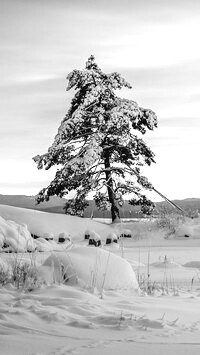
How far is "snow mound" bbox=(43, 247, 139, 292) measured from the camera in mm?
4785

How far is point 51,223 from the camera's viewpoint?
52.2 ft

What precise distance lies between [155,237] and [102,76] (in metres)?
7.70

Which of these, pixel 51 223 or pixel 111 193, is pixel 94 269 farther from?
pixel 111 193

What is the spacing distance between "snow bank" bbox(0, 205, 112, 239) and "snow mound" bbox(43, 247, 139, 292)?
938cm

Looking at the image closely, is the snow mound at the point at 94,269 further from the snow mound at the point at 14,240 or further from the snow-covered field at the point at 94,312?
the snow mound at the point at 14,240

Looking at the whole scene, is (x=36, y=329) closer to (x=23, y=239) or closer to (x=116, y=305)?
(x=116, y=305)

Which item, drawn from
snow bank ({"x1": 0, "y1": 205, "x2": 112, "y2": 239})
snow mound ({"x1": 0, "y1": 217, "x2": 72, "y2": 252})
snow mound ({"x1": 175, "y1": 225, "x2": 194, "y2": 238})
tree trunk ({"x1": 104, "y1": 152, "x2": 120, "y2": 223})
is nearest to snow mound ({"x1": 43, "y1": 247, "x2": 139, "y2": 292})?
snow mound ({"x1": 0, "y1": 217, "x2": 72, "y2": 252})

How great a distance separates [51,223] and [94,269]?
36.5 ft

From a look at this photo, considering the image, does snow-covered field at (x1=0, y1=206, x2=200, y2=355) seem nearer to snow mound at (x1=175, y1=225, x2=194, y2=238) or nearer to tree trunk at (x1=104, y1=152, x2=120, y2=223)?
snow mound at (x1=175, y1=225, x2=194, y2=238)

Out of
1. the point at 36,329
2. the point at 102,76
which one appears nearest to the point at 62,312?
the point at 36,329

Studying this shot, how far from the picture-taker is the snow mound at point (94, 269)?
4.79m

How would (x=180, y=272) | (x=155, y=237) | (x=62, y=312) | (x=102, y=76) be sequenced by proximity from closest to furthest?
(x=62, y=312) < (x=180, y=272) < (x=155, y=237) < (x=102, y=76)

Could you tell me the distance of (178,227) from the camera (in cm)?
1541

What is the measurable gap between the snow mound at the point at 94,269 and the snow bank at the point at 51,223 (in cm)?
938
